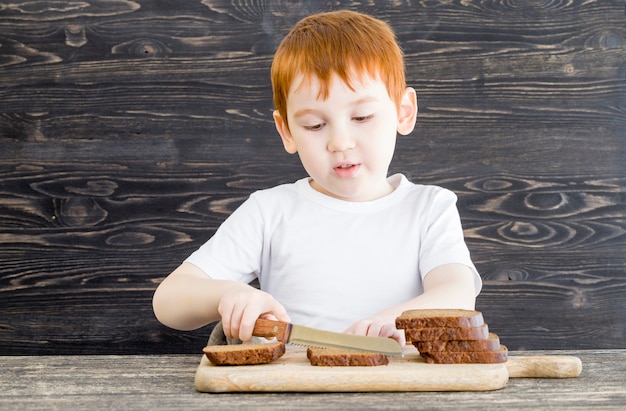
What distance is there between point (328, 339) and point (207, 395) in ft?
0.58

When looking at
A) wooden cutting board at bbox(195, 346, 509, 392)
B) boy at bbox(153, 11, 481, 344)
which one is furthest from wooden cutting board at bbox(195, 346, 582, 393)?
boy at bbox(153, 11, 481, 344)

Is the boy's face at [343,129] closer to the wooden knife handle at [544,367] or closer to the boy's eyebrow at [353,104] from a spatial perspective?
the boy's eyebrow at [353,104]

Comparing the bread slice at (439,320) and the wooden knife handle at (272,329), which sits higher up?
the bread slice at (439,320)

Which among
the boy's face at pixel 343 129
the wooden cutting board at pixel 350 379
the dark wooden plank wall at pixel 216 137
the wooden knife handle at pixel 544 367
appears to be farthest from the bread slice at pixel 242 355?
the dark wooden plank wall at pixel 216 137

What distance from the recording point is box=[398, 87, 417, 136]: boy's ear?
4.61 feet

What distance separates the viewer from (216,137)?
6.48ft

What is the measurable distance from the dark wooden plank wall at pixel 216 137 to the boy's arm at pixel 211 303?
68 centimetres

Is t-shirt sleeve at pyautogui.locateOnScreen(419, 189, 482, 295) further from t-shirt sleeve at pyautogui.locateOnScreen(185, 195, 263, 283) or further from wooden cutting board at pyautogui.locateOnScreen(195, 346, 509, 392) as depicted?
wooden cutting board at pyautogui.locateOnScreen(195, 346, 509, 392)

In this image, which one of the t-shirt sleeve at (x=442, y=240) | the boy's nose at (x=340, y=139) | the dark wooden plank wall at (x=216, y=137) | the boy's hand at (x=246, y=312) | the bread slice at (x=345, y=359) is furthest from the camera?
the dark wooden plank wall at (x=216, y=137)

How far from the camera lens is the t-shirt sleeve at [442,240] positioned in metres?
1.33

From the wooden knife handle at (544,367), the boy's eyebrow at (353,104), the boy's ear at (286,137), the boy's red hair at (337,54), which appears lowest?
the wooden knife handle at (544,367)

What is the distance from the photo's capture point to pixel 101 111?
1.99m

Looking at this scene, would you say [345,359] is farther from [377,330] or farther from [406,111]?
[406,111]

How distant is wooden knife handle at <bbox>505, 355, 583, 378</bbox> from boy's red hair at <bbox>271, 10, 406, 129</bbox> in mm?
505
